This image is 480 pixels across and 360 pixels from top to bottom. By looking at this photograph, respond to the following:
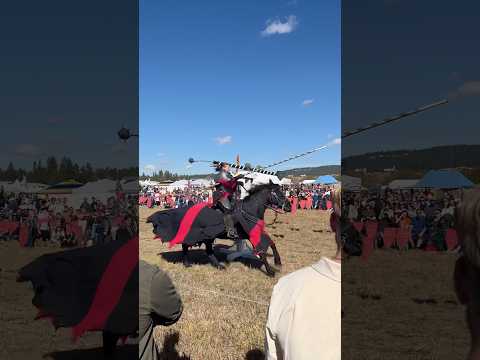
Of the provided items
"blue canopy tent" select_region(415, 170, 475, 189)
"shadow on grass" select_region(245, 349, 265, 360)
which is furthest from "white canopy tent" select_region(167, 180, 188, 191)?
"blue canopy tent" select_region(415, 170, 475, 189)

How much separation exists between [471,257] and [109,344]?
1188mm

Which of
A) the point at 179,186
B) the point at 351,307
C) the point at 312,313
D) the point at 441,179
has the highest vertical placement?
the point at 441,179

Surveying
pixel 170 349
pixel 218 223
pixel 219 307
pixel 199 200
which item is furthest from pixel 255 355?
pixel 199 200

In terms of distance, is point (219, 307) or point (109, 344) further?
point (219, 307)

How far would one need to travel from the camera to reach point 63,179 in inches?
42.6

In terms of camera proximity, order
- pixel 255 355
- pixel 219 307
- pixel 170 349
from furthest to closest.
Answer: pixel 219 307
pixel 170 349
pixel 255 355

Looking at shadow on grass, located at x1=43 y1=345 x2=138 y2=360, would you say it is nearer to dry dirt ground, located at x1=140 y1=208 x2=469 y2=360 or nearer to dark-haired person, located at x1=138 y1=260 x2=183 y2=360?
dark-haired person, located at x1=138 y1=260 x2=183 y2=360

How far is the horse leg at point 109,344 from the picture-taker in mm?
1254

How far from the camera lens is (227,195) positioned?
768cm

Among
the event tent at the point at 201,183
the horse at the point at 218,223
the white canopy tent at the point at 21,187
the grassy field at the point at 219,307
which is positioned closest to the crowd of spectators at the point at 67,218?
the white canopy tent at the point at 21,187

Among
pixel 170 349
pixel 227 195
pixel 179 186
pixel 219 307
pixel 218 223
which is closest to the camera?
pixel 170 349

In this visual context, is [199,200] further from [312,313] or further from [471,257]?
[471,257]

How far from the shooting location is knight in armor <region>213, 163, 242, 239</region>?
7.16 m

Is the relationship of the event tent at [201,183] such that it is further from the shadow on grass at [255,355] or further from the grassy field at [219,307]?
the shadow on grass at [255,355]
